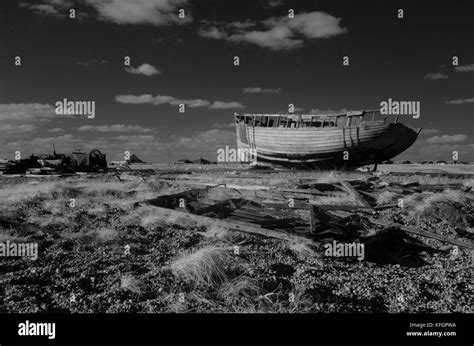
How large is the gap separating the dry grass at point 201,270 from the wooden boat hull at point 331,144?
2492 centimetres

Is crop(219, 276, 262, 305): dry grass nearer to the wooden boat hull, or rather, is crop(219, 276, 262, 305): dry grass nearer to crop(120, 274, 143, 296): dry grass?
crop(120, 274, 143, 296): dry grass

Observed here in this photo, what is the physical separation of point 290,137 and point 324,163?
150 inches

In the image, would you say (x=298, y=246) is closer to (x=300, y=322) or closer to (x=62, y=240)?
(x=300, y=322)

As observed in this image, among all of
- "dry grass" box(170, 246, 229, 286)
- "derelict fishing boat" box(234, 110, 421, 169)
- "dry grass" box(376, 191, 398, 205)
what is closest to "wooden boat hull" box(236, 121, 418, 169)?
"derelict fishing boat" box(234, 110, 421, 169)

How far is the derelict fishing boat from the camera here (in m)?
27.6

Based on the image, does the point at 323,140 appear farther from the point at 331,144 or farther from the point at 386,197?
A: the point at 386,197

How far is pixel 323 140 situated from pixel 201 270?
26.5 meters

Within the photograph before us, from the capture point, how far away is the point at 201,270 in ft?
16.3

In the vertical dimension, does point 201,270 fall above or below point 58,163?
below

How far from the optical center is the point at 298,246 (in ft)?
20.9

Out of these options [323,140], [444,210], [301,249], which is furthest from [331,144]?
[301,249]

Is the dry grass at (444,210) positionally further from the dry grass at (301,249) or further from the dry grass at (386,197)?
the dry grass at (301,249)

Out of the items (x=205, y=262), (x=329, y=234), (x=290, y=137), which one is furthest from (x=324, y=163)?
(x=205, y=262)

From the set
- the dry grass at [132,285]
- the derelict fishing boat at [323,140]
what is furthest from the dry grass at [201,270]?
the derelict fishing boat at [323,140]
